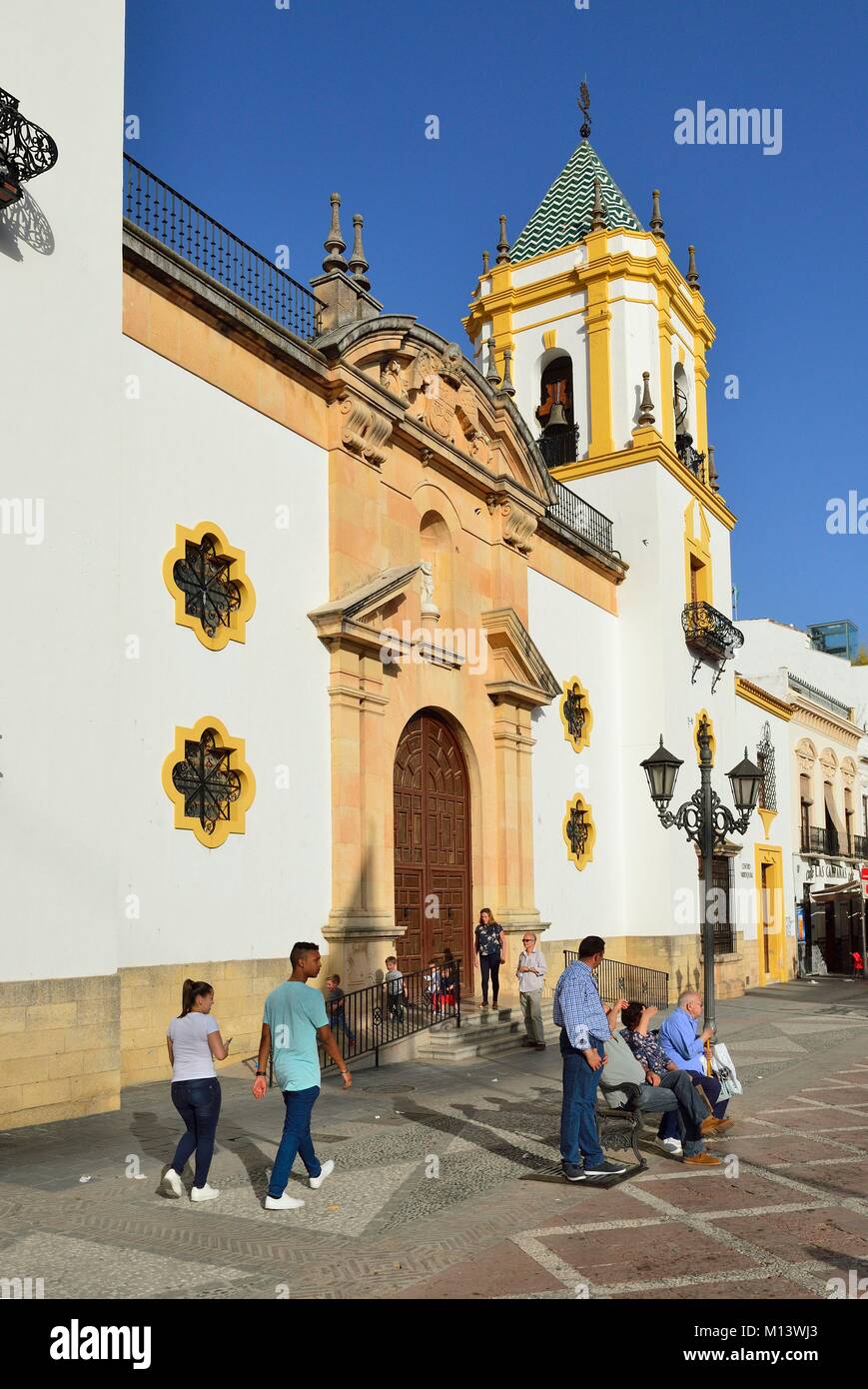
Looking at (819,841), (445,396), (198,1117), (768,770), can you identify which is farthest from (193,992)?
Answer: (819,841)

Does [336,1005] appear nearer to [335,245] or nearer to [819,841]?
[335,245]

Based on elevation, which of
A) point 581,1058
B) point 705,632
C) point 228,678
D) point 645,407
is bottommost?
point 581,1058

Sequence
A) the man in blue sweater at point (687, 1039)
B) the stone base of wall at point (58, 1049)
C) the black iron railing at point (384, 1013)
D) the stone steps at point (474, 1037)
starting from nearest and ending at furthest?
the man in blue sweater at point (687, 1039) < the stone base of wall at point (58, 1049) < the black iron railing at point (384, 1013) < the stone steps at point (474, 1037)

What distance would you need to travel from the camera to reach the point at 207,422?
48.0 ft

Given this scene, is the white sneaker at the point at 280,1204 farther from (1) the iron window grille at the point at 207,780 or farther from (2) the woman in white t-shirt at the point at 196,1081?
(1) the iron window grille at the point at 207,780

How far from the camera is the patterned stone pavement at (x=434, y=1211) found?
5961 millimetres

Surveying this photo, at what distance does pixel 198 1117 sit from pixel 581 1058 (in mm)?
2549

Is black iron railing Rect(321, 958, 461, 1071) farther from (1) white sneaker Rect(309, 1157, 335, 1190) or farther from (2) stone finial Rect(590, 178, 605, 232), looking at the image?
(2) stone finial Rect(590, 178, 605, 232)

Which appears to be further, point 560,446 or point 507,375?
point 560,446

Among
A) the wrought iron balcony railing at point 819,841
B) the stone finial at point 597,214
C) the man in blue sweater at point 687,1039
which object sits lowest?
the man in blue sweater at point 687,1039

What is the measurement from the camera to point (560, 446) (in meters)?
27.4

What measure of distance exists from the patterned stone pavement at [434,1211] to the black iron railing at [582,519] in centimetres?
1471

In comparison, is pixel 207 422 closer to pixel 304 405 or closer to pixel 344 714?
pixel 304 405

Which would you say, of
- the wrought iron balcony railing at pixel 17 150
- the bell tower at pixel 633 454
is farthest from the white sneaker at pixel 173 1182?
the bell tower at pixel 633 454
